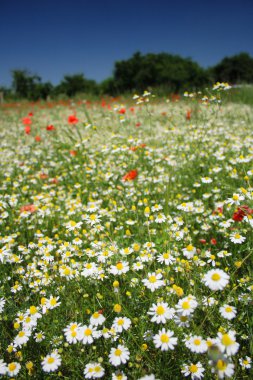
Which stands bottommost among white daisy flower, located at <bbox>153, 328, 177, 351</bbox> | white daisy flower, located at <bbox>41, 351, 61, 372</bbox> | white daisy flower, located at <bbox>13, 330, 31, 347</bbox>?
white daisy flower, located at <bbox>41, 351, 61, 372</bbox>

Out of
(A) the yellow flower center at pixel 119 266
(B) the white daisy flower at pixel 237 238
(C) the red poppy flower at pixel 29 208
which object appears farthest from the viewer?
(C) the red poppy flower at pixel 29 208

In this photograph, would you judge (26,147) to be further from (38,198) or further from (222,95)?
(222,95)

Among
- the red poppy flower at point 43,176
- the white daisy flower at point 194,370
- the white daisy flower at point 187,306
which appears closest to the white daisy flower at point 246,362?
the white daisy flower at point 194,370

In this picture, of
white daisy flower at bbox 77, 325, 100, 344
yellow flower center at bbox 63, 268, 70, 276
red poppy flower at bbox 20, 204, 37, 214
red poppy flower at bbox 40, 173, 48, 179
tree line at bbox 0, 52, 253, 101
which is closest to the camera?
white daisy flower at bbox 77, 325, 100, 344

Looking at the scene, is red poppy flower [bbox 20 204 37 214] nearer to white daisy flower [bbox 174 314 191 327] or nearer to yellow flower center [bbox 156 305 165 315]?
yellow flower center [bbox 156 305 165 315]

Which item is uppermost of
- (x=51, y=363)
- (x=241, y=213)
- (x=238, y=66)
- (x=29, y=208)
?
(x=238, y=66)

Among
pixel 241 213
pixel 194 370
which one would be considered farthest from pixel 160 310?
pixel 241 213

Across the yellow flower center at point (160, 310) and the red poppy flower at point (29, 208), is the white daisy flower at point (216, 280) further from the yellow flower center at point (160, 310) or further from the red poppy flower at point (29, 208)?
the red poppy flower at point (29, 208)

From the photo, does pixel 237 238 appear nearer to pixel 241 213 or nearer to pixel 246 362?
pixel 241 213

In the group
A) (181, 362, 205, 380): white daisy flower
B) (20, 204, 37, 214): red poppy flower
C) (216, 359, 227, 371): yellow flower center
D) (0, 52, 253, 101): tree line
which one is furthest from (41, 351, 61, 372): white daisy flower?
(0, 52, 253, 101): tree line

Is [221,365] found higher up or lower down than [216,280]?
lower down

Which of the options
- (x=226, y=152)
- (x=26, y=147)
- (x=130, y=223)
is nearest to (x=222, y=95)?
(x=226, y=152)

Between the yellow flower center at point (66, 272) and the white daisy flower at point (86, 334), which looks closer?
the white daisy flower at point (86, 334)

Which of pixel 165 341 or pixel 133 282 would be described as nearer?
pixel 165 341
